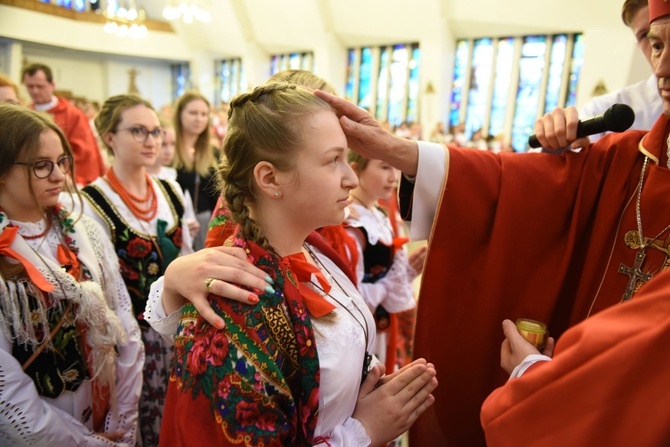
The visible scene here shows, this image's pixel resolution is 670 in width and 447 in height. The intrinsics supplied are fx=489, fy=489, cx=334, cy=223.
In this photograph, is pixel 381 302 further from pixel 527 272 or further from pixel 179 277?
pixel 179 277

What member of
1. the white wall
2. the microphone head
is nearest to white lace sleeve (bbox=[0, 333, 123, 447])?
the microphone head

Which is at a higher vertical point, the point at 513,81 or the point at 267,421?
the point at 513,81

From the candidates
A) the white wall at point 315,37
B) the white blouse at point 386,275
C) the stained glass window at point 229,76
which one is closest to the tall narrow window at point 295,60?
the white wall at point 315,37

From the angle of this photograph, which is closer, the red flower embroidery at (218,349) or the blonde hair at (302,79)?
the red flower embroidery at (218,349)

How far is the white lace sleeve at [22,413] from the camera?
135 cm

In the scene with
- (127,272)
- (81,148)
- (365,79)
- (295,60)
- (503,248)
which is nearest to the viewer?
(503,248)

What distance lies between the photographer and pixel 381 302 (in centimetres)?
238

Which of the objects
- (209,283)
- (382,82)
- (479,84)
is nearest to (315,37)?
(382,82)

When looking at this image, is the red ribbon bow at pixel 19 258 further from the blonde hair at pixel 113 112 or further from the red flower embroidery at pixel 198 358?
the blonde hair at pixel 113 112

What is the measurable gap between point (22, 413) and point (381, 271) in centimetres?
150

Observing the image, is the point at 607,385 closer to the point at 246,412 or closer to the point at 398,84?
the point at 246,412

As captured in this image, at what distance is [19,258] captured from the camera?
1.45 m

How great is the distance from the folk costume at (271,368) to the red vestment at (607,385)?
0.39 metres

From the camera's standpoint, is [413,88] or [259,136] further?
[413,88]
